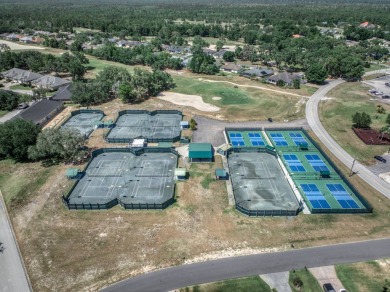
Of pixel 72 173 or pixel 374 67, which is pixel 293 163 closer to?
pixel 72 173

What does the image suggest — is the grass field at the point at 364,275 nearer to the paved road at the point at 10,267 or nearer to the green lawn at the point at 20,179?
the paved road at the point at 10,267

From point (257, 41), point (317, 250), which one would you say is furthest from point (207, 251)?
point (257, 41)

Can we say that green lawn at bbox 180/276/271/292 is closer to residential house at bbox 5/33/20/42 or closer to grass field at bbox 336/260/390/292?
grass field at bbox 336/260/390/292

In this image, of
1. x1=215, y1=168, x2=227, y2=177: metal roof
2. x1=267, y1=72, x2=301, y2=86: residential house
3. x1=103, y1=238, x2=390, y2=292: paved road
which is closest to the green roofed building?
x1=215, y1=168, x2=227, y2=177: metal roof

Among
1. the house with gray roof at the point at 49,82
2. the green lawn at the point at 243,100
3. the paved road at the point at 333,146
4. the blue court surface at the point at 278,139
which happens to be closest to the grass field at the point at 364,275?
the paved road at the point at 333,146

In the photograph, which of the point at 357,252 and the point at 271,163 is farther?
the point at 271,163

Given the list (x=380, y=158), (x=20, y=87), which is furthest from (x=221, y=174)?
(x=20, y=87)

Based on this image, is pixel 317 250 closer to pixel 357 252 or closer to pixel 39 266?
pixel 357 252
